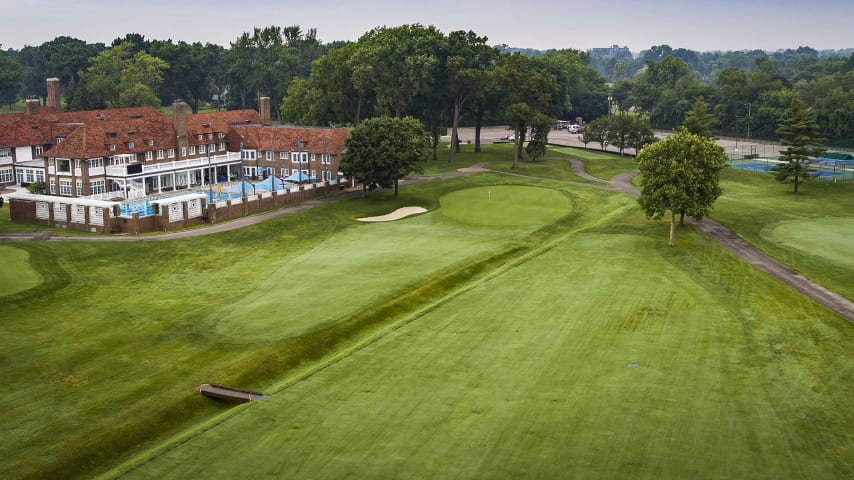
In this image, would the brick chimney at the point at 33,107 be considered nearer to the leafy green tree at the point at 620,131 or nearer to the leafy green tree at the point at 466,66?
the leafy green tree at the point at 466,66

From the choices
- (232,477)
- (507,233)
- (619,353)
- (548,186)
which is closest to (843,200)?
(548,186)

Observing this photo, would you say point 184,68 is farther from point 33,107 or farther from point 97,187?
point 97,187

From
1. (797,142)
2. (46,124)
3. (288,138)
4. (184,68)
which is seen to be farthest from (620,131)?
(184,68)

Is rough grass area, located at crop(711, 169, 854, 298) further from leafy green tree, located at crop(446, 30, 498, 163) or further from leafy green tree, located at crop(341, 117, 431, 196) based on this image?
leafy green tree, located at crop(446, 30, 498, 163)

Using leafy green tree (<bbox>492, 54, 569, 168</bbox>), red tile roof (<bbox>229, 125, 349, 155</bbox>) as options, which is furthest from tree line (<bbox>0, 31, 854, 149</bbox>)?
red tile roof (<bbox>229, 125, 349, 155</bbox>)

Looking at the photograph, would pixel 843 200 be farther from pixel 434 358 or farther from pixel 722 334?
pixel 434 358

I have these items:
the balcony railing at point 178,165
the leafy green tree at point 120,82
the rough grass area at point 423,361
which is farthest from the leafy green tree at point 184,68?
the rough grass area at point 423,361
